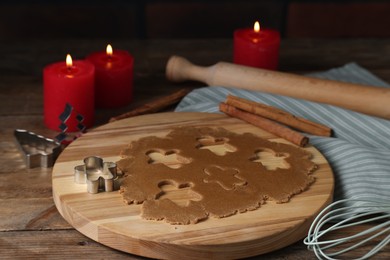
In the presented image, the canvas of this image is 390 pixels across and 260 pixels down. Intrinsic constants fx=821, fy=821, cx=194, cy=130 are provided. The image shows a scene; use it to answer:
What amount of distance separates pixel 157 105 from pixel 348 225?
1.56 ft

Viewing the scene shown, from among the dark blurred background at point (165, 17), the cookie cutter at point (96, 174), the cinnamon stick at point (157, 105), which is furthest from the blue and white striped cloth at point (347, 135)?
the dark blurred background at point (165, 17)

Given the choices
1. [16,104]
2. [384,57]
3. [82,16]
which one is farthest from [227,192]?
[82,16]

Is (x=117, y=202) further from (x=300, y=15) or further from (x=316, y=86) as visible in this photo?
(x=300, y=15)

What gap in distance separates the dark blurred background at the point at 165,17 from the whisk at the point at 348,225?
1134 mm

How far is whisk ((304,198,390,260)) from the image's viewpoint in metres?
1.03

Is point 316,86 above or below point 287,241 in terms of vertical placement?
above

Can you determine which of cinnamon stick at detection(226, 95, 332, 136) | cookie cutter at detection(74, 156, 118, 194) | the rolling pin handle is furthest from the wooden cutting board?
the rolling pin handle

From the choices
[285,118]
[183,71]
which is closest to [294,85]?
[285,118]

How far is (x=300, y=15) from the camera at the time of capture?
2.23m

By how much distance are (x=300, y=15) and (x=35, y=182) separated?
1213 millimetres

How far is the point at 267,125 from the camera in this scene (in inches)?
50.9

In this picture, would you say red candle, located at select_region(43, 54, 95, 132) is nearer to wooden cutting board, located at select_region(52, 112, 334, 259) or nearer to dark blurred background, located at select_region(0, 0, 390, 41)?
wooden cutting board, located at select_region(52, 112, 334, 259)

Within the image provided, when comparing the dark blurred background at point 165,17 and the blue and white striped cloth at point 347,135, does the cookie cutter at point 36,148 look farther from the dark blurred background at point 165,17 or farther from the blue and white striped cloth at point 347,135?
the dark blurred background at point 165,17

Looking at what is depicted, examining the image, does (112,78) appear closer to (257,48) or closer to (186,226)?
(257,48)
